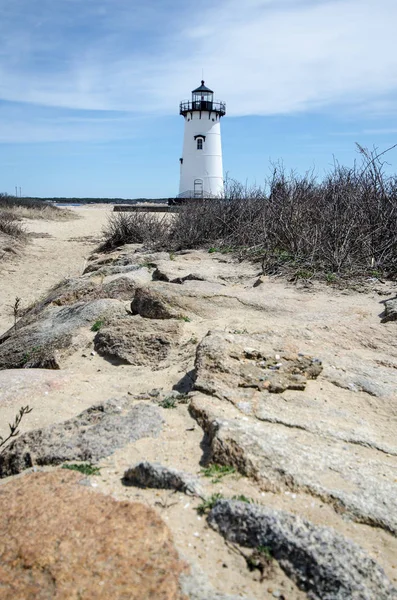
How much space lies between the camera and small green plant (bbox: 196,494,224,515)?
2.32 meters

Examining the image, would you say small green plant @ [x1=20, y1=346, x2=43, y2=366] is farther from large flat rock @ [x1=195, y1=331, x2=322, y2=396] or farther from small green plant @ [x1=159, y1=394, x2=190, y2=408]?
small green plant @ [x1=159, y1=394, x2=190, y2=408]

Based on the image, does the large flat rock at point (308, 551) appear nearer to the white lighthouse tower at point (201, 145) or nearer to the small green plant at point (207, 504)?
the small green plant at point (207, 504)

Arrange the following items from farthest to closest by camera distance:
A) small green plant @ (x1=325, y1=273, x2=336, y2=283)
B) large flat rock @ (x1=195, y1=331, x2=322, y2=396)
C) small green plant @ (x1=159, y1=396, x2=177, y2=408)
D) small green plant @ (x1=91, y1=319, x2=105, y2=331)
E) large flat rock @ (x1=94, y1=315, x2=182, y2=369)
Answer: small green plant @ (x1=325, y1=273, x2=336, y2=283), small green plant @ (x1=91, y1=319, x2=105, y2=331), large flat rock @ (x1=94, y1=315, x2=182, y2=369), large flat rock @ (x1=195, y1=331, x2=322, y2=396), small green plant @ (x1=159, y1=396, x2=177, y2=408)

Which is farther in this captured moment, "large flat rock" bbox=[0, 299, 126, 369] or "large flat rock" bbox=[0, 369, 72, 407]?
"large flat rock" bbox=[0, 299, 126, 369]

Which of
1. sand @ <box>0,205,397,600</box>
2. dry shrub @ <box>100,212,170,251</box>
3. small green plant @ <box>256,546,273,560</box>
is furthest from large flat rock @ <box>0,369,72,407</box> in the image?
dry shrub @ <box>100,212,170,251</box>

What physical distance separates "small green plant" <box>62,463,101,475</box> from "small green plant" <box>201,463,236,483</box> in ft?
1.61

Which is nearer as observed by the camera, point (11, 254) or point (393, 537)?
point (393, 537)

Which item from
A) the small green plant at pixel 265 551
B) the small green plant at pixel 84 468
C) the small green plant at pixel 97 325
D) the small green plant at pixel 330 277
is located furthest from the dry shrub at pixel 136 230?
the small green plant at pixel 265 551

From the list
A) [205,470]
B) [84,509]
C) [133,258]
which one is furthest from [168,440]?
[133,258]

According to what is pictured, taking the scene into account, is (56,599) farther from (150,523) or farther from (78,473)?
(78,473)

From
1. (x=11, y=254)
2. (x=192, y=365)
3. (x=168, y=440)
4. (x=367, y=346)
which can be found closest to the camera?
(x=168, y=440)

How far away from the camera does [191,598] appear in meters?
1.85

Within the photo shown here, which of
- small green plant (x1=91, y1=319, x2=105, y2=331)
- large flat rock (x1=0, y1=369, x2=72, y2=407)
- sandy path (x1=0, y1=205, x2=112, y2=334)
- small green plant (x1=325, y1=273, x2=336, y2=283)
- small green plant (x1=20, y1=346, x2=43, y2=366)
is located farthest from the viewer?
sandy path (x1=0, y1=205, x2=112, y2=334)

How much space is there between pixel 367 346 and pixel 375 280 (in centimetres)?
214
